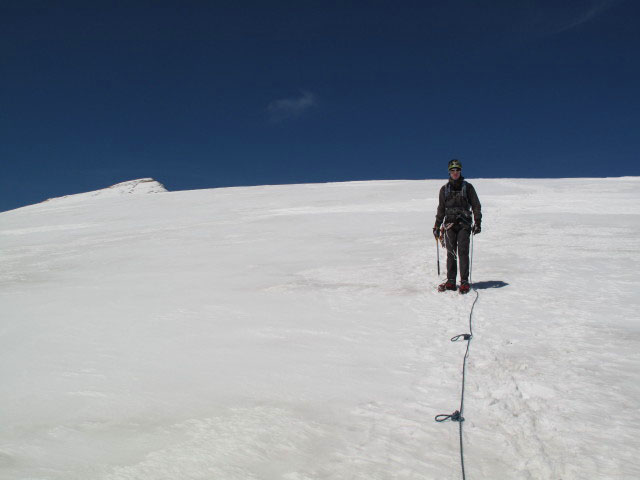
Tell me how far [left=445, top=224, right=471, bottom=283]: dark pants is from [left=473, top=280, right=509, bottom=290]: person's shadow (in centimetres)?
34

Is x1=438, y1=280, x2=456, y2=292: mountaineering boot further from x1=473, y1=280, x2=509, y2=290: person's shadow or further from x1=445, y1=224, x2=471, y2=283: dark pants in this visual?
x1=473, y1=280, x2=509, y2=290: person's shadow

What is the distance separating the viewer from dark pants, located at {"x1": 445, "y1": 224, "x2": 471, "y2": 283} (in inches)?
270

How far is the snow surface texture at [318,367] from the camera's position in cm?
237

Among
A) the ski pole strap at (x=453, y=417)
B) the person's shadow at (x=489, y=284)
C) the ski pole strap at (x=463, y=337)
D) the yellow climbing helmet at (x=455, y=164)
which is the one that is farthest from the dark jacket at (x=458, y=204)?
the ski pole strap at (x=453, y=417)

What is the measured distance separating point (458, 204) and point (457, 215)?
0.19 meters

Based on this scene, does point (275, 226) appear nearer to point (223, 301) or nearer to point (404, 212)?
point (404, 212)

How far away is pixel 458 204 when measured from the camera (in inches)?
286

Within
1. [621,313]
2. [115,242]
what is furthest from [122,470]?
[115,242]

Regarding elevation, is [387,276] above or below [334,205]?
below

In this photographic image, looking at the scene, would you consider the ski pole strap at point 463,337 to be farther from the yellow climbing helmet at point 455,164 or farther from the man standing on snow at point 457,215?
the yellow climbing helmet at point 455,164

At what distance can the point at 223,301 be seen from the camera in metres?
6.00

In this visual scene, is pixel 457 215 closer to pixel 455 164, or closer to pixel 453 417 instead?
pixel 455 164

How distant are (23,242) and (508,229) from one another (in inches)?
571

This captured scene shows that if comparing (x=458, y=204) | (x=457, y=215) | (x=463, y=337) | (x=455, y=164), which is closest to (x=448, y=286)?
(x=457, y=215)
